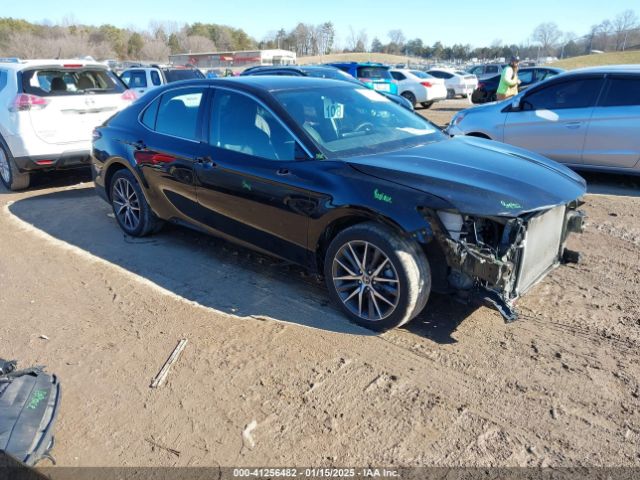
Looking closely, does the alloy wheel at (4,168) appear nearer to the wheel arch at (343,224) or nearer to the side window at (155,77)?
the wheel arch at (343,224)

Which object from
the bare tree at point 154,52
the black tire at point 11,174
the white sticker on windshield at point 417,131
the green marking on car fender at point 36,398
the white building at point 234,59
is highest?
the bare tree at point 154,52

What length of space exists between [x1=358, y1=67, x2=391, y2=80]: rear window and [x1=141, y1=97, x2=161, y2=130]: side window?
13.7 m

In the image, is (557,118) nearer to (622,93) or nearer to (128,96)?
(622,93)

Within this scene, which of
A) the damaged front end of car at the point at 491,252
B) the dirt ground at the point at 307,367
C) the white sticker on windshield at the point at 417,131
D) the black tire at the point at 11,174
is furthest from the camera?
the black tire at the point at 11,174

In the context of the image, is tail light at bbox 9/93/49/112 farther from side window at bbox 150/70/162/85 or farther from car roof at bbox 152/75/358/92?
side window at bbox 150/70/162/85

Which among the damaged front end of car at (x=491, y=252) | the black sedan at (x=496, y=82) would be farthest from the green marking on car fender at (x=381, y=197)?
the black sedan at (x=496, y=82)

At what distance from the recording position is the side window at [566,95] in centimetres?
716

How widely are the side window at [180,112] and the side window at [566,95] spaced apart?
5.24m

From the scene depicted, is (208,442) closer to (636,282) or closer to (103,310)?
(103,310)

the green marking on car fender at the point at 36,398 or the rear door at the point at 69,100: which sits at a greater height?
the rear door at the point at 69,100

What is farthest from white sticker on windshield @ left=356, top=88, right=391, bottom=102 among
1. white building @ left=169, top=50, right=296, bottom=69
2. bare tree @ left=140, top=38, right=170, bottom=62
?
bare tree @ left=140, top=38, right=170, bottom=62

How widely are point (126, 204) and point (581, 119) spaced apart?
604cm

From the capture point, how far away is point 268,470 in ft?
8.15

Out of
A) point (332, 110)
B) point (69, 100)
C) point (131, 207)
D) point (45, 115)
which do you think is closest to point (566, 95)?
point (332, 110)
